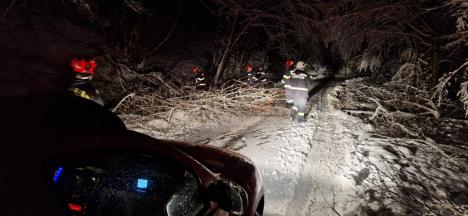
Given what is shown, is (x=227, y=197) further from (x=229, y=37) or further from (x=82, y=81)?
(x=229, y=37)

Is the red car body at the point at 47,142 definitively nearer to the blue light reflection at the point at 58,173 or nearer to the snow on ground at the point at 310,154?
the blue light reflection at the point at 58,173

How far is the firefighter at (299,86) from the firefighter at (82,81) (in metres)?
5.24

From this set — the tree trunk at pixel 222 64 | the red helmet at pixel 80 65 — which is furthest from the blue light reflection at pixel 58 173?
the tree trunk at pixel 222 64

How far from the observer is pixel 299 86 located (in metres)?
9.41

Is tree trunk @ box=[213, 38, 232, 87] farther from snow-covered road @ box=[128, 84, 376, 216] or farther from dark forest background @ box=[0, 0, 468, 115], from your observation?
snow-covered road @ box=[128, 84, 376, 216]

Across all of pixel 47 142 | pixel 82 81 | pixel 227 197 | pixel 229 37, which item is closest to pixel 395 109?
pixel 229 37

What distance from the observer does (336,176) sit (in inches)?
253

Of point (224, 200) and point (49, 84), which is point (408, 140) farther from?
point (49, 84)

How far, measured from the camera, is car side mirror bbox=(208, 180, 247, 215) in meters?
2.69

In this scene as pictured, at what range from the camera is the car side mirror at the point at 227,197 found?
106 inches

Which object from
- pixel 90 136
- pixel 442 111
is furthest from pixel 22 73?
pixel 442 111

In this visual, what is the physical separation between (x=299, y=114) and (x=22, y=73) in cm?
824

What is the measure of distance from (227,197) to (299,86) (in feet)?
23.1

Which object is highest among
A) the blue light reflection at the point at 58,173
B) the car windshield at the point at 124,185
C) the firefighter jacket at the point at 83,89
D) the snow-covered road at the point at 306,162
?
the firefighter jacket at the point at 83,89
